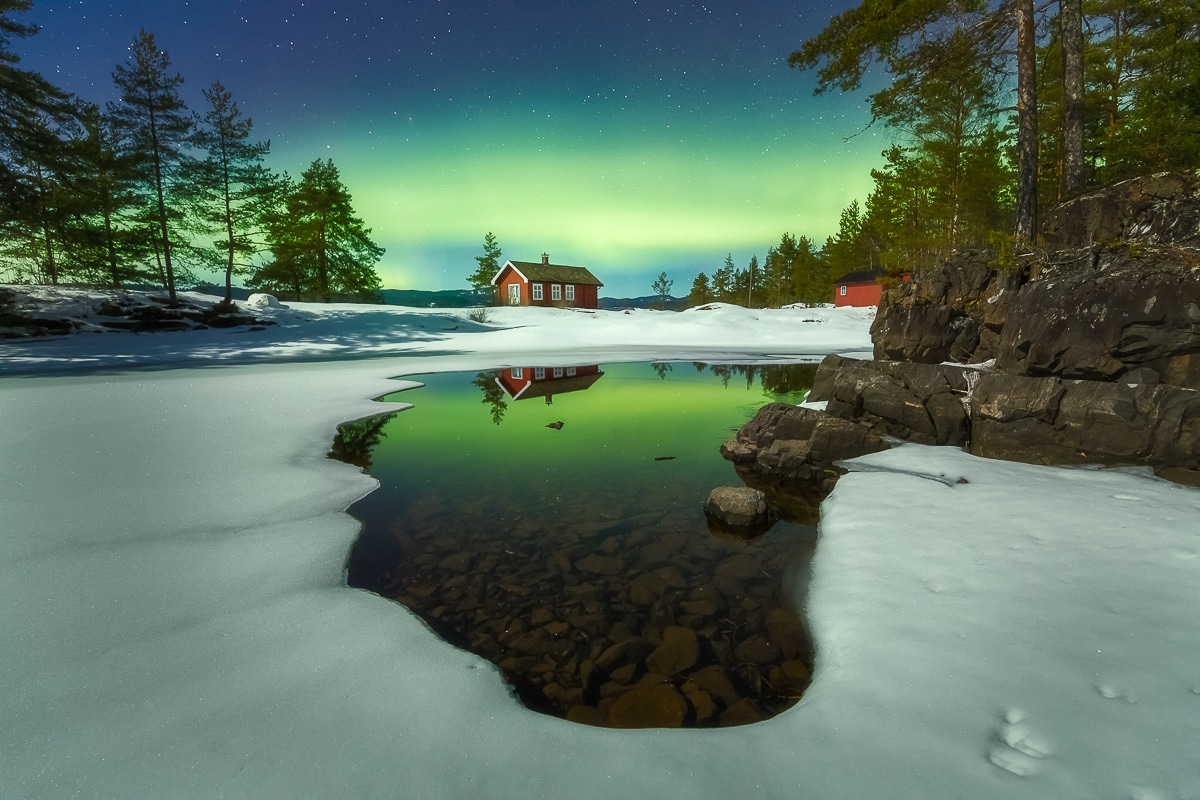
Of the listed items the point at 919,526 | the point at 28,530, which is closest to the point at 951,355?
the point at 919,526

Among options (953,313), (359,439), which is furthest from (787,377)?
(359,439)

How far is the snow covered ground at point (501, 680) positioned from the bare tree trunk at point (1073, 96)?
23.6 ft

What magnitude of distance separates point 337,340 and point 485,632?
24662mm

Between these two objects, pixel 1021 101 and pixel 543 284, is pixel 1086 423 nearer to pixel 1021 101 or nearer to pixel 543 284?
pixel 1021 101

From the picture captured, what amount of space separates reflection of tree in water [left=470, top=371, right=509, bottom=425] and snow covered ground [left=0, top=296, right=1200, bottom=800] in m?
5.18

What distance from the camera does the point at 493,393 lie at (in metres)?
13.6

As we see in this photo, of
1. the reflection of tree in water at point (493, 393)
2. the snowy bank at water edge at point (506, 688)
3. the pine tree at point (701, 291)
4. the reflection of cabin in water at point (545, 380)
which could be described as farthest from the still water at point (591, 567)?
the pine tree at point (701, 291)

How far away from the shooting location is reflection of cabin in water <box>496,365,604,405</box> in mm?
13919

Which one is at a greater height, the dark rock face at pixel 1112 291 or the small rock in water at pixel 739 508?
the dark rock face at pixel 1112 291

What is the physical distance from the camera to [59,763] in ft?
6.50

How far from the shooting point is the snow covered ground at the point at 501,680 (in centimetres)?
199

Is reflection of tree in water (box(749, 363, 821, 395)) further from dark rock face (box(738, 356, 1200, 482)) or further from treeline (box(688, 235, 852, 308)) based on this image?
treeline (box(688, 235, 852, 308))

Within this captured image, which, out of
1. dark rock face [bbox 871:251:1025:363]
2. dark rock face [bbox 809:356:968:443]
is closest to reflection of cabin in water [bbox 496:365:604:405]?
dark rock face [bbox 809:356:968:443]

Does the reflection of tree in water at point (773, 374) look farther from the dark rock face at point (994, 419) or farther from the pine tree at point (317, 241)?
the pine tree at point (317, 241)
